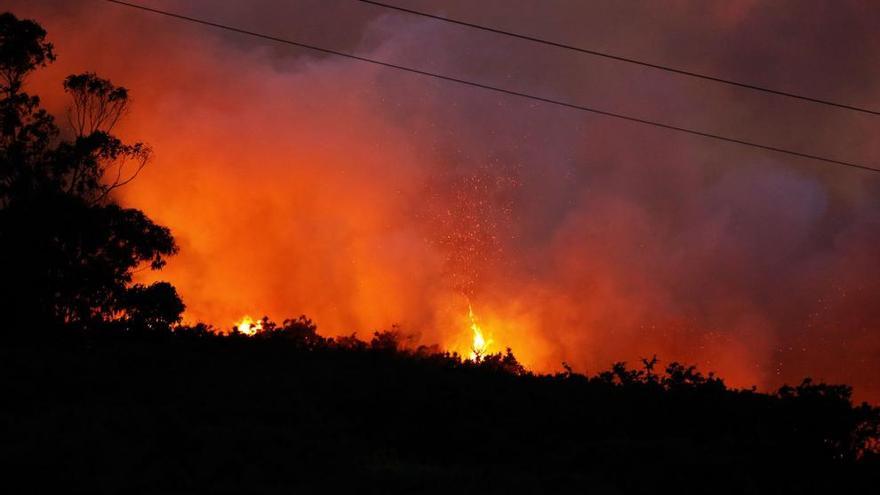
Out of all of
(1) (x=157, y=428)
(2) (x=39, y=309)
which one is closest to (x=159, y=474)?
(1) (x=157, y=428)

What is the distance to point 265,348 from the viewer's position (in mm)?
22172

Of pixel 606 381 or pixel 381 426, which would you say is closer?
pixel 381 426

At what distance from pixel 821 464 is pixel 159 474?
11.6 meters

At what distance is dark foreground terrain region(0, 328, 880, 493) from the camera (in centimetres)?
1248

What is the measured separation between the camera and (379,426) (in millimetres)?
16969

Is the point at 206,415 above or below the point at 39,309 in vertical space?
below

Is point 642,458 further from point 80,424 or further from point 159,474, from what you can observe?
point 80,424

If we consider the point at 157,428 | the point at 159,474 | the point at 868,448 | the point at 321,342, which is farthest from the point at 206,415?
the point at 868,448

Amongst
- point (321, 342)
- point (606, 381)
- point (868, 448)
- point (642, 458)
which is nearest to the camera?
point (642, 458)

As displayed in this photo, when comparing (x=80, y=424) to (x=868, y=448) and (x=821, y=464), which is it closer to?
(x=821, y=464)

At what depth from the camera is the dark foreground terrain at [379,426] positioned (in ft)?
41.0

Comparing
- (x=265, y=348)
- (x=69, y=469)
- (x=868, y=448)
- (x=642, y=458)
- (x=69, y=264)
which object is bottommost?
(x=69, y=469)

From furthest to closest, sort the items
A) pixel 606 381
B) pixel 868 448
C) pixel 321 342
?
1. pixel 321 342
2. pixel 606 381
3. pixel 868 448

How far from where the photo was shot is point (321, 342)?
2589 centimetres
